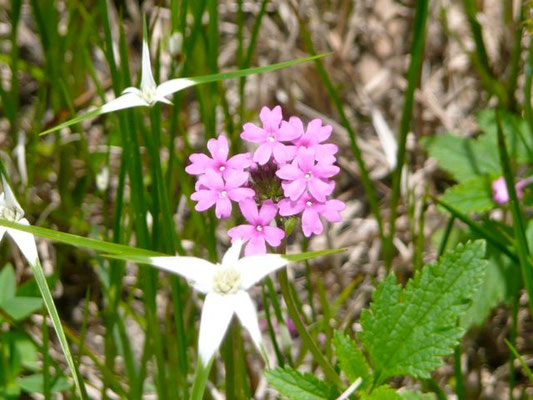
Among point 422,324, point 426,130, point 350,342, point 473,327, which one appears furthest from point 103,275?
point 426,130

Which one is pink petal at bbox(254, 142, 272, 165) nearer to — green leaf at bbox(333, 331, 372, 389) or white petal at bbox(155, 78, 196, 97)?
white petal at bbox(155, 78, 196, 97)

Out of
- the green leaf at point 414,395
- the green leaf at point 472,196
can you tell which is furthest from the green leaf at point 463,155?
the green leaf at point 414,395

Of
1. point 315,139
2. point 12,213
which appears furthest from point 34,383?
point 315,139

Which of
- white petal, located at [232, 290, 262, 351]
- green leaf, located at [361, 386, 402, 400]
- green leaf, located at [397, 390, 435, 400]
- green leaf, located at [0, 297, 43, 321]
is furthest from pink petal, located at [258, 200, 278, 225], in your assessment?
green leaf, located at [0, 297, 43, 321]

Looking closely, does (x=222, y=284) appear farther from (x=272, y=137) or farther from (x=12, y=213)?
(x=12, y=213)

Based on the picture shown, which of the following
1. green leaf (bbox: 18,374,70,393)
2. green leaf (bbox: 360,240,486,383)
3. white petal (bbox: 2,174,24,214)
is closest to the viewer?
white petal (bbox: 2,174,24,214)

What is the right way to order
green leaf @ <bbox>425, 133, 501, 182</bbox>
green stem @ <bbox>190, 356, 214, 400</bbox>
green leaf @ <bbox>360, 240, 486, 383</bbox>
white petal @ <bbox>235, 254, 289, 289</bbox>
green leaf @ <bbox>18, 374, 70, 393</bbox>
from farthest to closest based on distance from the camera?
green leaf @ <bbox>425, 133, 501, 182</bbox> → green leaf @ <bbox>18, 374, 70, 393</bbox> → green leaf @ <bbox>360, 240, 486, 383</bbox> → white petal @ <bbox>235, 254, 289, 289</bbox> → green stem @ <bbox>190, 356, 214, 400</bbox>

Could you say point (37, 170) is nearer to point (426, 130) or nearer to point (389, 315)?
point (426, 130)

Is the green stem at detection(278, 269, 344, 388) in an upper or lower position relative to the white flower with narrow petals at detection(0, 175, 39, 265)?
lower
